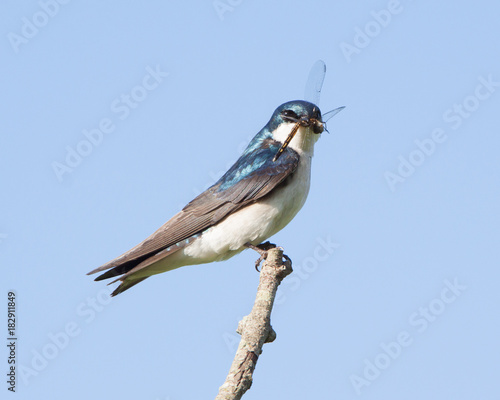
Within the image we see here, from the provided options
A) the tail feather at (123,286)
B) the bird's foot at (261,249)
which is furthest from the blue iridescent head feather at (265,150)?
the tail feather at (123,286)

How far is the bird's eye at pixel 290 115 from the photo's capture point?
7.52 meters

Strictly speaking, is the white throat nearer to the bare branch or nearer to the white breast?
the white breast

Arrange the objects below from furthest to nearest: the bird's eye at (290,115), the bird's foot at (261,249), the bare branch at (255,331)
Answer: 1. the bird's eye at (290,115)
2. the bird's foot at (261,249)
3. the bare branch at (255,331)

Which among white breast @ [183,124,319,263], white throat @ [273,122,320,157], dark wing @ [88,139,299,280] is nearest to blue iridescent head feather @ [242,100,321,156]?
white throat @ [273,122,320,157]

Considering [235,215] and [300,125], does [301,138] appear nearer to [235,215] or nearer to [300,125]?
[300,125]

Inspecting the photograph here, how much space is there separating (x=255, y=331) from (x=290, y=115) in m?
3.62

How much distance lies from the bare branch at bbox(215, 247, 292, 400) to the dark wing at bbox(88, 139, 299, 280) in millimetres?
1730

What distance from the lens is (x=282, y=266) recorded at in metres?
5.11

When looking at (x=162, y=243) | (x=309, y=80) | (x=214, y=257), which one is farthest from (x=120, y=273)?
(x=309, y=80)

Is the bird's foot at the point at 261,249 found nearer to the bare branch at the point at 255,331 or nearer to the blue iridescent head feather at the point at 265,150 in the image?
the blue iridescent head feather at the point at 265,150

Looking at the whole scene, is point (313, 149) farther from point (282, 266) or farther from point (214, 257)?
point (282, 266)

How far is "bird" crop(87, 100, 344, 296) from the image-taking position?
22.2 ft

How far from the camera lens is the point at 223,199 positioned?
711cm

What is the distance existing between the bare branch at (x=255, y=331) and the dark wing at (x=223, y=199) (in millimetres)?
1730
